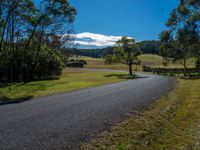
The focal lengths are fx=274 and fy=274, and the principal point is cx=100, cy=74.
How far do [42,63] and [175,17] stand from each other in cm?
2458

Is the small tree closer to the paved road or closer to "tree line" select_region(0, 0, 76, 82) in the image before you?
"tree line" select_region(0, 0, 76, 82)

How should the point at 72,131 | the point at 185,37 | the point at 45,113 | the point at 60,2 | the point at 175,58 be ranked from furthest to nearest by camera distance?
1. the point at 175,58
2. the point at 185,37
3. the point at 60,2
4. the point at 45,113
5. the point at 72,131

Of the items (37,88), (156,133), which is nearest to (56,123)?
(156,133)

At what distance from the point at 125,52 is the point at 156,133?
52290 mm

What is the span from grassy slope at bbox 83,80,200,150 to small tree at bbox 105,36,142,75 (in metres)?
48.0

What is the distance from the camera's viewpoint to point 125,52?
60.8 m

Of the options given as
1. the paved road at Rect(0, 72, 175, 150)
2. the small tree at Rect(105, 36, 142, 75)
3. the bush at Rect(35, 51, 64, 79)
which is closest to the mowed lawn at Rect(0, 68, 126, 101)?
the paved road at Rect(0, 72, 175, 150)

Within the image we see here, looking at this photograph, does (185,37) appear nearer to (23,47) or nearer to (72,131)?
(23,47)

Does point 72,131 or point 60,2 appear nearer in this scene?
point 72,131

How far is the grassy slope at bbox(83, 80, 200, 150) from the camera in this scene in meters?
7.60

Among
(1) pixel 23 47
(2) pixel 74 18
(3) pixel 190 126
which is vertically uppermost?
(2) pixel 74 18

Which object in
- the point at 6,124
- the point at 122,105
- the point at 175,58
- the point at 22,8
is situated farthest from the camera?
the point at 175,58

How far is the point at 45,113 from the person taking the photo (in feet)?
38.1

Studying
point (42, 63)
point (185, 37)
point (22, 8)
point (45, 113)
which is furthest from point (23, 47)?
point (45, 113)
